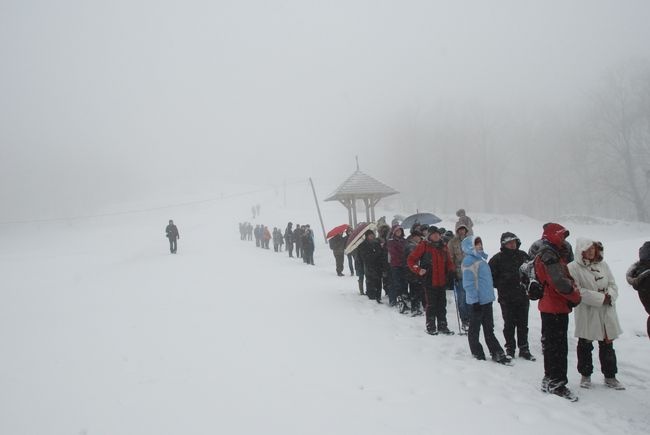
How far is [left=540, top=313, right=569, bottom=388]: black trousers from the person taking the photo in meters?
4.25

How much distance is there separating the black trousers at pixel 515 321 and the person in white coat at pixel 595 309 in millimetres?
1016

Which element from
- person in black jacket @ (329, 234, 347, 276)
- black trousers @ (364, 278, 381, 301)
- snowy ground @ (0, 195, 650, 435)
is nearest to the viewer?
snowy ground @ (0, 195, 650, 435)

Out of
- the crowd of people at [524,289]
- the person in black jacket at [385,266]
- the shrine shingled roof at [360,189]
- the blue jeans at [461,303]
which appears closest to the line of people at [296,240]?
the shrine shingled roof at [360,189]

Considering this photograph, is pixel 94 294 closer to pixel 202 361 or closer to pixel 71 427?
pixel 202 361

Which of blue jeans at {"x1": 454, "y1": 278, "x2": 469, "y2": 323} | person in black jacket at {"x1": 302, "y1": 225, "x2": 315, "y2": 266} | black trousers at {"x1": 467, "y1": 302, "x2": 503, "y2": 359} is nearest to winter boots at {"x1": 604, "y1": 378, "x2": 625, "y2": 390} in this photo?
black trousers at {"x1": 467, "y1": 302, "x2": 503, "y2": 359}

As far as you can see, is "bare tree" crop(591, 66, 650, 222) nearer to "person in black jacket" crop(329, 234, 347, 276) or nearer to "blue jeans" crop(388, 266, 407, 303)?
"person in black jacket" crop(329, 234, 347, 276)

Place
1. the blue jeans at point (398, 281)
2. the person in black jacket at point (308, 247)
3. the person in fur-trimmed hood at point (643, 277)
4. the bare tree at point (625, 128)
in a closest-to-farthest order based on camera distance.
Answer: the person in fur-trimmed hood at point (643, 277) < the blue jeans at point (398, 281) < the person in black jacket at point (308, 247) < the bare tree at point (625, 128)

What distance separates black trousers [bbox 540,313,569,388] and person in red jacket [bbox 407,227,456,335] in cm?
212

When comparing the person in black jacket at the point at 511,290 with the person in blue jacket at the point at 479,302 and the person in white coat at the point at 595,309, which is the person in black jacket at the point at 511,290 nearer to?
the person in blue jacket at the point at 479,302

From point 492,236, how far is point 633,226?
10.5 m

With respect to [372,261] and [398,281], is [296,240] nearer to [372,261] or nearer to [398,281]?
[372,261]

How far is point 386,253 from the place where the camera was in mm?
8789

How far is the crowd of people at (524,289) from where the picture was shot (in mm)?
4191

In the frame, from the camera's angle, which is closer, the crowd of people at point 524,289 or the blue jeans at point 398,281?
the crowd of people at point 524,289
